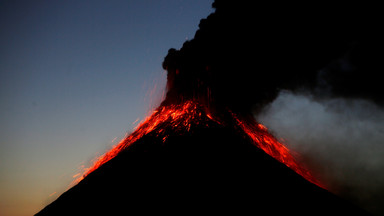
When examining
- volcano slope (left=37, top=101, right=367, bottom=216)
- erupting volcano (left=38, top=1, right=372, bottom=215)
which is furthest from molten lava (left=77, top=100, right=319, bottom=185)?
volcano slope (left=37, top=101, right=367, bottom=216)

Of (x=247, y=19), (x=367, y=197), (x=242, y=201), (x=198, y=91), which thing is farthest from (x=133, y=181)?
(x=367, y=197)

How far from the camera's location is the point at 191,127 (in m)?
10.1

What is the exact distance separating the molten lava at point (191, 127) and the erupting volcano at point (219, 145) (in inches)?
4.4

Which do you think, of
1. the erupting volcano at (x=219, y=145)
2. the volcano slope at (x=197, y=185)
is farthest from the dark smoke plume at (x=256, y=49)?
the volcano slope at (x=197, y=185)

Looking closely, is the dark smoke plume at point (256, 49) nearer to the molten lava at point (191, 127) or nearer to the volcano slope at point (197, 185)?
the molten lava at point (191, 127)

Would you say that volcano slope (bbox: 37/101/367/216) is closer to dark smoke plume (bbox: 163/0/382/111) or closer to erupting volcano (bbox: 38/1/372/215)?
erupting volcano (bbox: 38/1/372/215)

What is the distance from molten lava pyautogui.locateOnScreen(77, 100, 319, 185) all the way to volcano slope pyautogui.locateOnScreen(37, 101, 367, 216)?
1.41 metres

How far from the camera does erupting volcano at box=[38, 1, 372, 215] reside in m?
5.53

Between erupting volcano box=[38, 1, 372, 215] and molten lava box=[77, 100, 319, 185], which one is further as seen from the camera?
molten lava box=[77, 100, 319, 185]

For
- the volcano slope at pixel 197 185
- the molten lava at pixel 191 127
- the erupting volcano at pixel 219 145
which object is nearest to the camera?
the volcano slope at pixel 197 185

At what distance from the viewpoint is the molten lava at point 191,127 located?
417 inches

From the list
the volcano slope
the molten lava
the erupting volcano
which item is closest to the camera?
the volcano slope

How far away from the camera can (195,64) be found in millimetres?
16297

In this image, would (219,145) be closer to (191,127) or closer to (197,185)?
(191,127)
